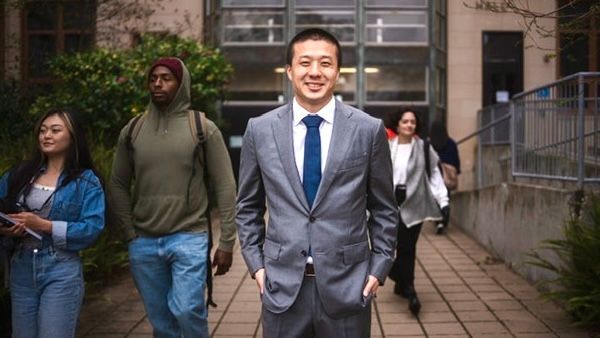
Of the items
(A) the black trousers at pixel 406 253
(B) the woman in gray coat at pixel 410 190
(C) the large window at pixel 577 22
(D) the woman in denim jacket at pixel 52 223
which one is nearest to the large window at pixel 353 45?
(B) the woman in gray coat at pixel 410 190

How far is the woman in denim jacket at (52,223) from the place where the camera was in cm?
430

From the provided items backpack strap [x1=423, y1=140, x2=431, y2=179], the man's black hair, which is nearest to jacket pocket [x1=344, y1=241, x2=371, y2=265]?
the man's black hair

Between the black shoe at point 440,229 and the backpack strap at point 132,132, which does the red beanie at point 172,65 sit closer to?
the backpack strap at point 132,132

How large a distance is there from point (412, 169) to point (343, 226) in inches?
174

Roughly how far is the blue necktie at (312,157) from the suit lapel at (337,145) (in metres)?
0.06

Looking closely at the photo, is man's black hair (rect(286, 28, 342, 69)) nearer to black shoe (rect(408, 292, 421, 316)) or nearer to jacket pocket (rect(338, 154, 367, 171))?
jacket pocket (rect(338, 154, 367, 171))

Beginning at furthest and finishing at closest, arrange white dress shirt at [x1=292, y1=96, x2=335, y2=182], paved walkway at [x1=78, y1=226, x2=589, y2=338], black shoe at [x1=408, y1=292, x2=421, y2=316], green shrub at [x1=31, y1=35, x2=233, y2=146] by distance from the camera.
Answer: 1. green shrub at [x1=31, y1=35, x2=233, y2=146]
2. black shoe at [x1=408, y1=292, x2=421, y2=316]
3. paved walkway at [x1=78, y1=226, x2=589, y2=338]
4. white dress shirt at [x1=292, y1=96, x2=335, y2=182]

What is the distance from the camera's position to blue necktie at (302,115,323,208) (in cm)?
351

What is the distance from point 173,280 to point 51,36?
9.87 meters

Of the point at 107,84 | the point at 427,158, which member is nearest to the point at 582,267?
the point at 427,158

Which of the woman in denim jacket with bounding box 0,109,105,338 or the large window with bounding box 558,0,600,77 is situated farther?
the large window with bounding box 558,0,600,77

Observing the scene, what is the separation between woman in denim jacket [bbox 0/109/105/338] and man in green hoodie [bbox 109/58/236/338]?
1.10 feet

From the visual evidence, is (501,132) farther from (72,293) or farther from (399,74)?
(72,293)

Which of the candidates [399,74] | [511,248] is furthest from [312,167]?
[399,74]
